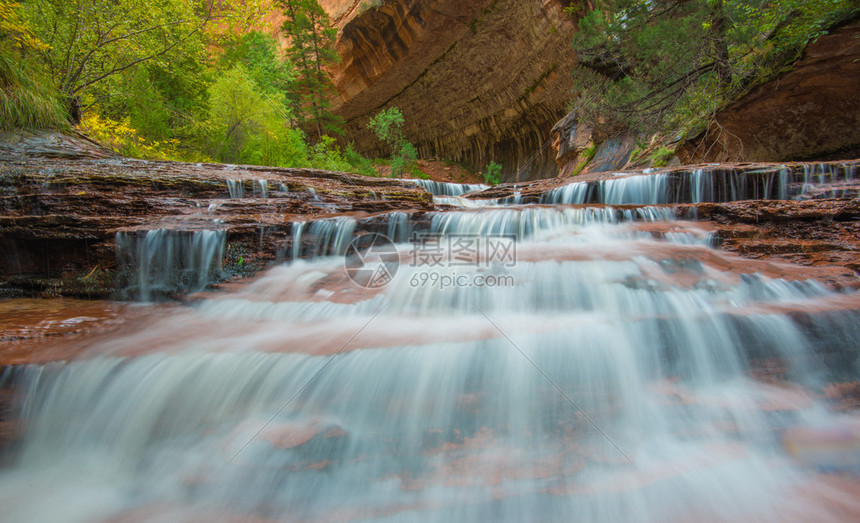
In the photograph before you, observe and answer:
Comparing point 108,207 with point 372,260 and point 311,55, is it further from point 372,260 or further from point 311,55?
point 311,55

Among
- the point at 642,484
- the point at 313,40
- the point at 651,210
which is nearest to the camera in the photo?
the point at 642,484

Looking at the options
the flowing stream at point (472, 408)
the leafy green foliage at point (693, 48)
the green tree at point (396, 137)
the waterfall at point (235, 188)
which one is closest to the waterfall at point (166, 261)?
the flowing stream at point (472, 408)

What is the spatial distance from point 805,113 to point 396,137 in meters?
17.5

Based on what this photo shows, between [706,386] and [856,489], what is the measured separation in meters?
0.64

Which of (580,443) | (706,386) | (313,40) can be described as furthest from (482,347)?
(313,40)

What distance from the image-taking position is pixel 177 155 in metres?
8.59

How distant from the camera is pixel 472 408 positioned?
6.38 feet

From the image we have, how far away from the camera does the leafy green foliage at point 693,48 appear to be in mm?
5203

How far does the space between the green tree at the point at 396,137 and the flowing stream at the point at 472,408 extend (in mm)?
17333

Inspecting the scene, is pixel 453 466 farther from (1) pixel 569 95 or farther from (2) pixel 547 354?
(1) pixel 569 95

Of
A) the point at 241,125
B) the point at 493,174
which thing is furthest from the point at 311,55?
the point at 493,174

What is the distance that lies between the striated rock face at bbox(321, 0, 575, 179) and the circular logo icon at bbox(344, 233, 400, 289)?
45.1ft
